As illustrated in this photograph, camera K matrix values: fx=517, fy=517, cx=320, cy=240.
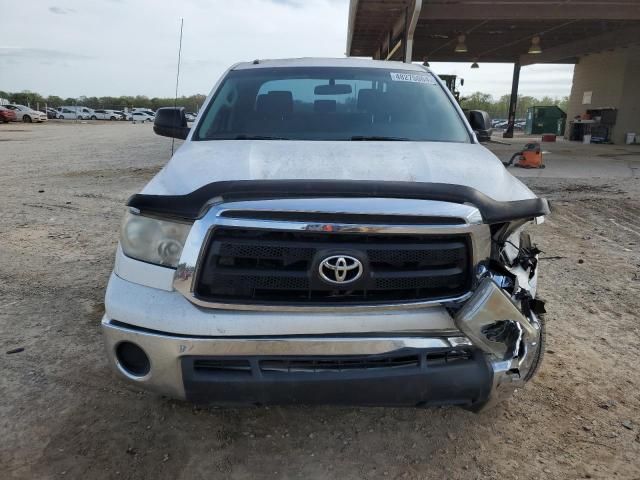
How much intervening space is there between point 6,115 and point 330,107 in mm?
41801

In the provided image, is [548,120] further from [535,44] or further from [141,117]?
[141,117]

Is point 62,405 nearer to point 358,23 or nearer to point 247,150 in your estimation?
point 247,150

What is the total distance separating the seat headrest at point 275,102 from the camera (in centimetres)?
350

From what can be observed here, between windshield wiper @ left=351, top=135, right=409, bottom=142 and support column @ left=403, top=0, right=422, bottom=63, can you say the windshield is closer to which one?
windshield wiper @ left=351, top=135, right=409, bottom=142

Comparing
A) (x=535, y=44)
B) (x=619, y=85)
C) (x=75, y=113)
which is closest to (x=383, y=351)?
(x=535, y=44)

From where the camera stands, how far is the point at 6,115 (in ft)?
123

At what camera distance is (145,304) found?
2.10 metres

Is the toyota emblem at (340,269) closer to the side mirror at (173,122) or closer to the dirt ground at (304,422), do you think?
the dirt ground at (304,422)

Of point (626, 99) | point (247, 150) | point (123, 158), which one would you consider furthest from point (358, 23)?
point (247, 150)

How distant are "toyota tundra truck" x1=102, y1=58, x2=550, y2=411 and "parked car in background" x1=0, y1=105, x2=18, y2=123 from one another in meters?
42.3

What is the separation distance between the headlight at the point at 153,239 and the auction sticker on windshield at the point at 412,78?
90.7 inches

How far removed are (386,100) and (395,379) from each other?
223 cm

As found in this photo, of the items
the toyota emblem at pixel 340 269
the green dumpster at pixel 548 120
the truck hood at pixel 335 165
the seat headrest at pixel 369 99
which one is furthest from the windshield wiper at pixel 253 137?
the green dumpster at pixel 548 120

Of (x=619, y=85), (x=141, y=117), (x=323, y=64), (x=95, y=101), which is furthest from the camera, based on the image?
(x=95, y=101)
